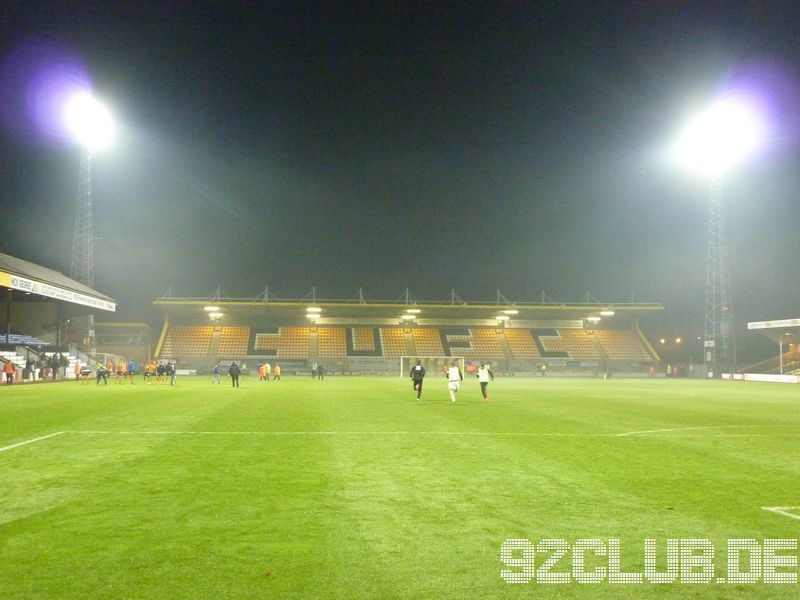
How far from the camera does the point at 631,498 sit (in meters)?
7.15

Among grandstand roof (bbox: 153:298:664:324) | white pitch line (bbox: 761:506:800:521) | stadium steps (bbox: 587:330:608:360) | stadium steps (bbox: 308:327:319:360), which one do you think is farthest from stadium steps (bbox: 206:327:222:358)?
white pitch line (bbox: 761:506:800:521)

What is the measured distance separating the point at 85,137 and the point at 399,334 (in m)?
39.1

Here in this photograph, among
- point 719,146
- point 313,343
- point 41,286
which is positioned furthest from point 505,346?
point 41,286

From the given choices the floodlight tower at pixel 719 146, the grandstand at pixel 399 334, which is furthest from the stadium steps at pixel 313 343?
the floodlight tower at pixel 719 146

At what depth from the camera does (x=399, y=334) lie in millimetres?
69125

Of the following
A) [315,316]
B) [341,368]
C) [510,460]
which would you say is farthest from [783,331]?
[510,460]

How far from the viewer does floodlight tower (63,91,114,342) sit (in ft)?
130

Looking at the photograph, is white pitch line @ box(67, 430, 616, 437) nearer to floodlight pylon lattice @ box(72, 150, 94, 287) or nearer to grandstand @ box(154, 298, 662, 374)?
floodlight pylon lattice @ box(72, 150, 94, 287)

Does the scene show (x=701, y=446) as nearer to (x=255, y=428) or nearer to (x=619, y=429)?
(x=619, y=429)

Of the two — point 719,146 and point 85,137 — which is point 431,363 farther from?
point 85,137

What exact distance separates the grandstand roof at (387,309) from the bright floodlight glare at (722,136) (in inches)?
1006

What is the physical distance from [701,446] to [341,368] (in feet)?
164

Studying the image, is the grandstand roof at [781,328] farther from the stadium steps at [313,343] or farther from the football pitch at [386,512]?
the football pitch at [386,512]

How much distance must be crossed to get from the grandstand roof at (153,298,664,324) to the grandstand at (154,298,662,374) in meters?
0.12
